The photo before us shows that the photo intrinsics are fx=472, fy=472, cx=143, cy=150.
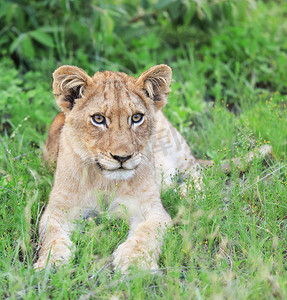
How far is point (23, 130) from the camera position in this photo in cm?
446

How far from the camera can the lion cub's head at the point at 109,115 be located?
119 inches

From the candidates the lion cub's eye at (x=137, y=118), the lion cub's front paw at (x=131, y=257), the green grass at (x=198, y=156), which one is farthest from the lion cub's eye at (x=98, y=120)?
the lion cub's front paw at (x=131, y=257)

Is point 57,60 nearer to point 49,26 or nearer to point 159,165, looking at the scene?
point 49,26

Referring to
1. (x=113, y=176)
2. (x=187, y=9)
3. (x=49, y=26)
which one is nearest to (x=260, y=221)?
(x=113, y=176)

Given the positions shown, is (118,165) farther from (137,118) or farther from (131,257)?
(131,257)

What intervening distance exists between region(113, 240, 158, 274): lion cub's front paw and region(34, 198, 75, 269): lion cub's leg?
0.29m

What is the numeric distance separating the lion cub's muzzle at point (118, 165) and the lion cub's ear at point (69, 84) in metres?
0.49

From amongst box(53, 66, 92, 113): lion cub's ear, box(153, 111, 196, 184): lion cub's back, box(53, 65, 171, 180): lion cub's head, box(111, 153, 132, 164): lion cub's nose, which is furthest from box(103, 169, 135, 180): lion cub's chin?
box(153, 111, 196, 184): lion cub's back

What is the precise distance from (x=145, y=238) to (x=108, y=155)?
0.56 metres

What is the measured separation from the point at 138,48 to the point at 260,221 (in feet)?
11.3

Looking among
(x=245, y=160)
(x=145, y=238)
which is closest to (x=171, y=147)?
(x=245, y=160)

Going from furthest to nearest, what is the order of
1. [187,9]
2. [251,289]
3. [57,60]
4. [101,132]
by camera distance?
[57,60] < [187,9] < [101,132] < [251,289]

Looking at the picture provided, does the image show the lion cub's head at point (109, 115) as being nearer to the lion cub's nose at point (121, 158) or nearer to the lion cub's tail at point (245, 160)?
the lion cub's nose at point (121, 158)

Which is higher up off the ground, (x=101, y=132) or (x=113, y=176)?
(x=101, y=132)
